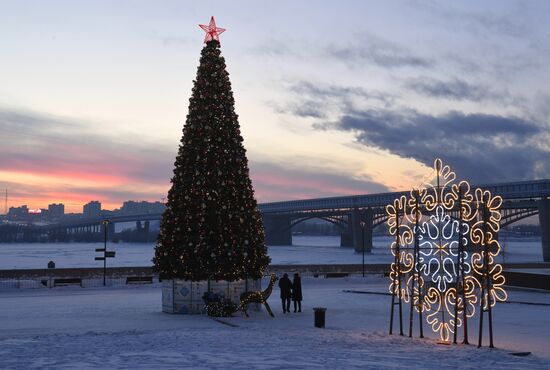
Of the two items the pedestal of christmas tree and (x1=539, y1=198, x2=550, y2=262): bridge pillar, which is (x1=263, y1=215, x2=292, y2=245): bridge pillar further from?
the pedestal of christmas tree

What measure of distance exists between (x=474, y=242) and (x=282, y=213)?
129 meters

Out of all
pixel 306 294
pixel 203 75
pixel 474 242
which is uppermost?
pixel 203 75

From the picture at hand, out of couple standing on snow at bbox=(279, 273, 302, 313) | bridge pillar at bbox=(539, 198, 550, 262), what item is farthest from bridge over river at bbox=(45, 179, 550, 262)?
couple standing on snow at bbox=(279, 273, 302, 313)

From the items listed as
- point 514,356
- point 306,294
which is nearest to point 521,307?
point 306,294

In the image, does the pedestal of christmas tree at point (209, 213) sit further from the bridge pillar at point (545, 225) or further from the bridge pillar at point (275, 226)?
the bridge pillar at point (275, 226)

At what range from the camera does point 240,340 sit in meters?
17.6

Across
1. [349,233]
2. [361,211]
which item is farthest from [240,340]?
[349,233]

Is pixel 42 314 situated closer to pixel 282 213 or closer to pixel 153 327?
pixel 153 327

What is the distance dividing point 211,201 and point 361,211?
3964 inches

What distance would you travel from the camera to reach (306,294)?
34.8 metres

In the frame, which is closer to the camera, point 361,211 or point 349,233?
point 361,211

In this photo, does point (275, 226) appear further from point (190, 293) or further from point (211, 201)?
point (211, 201)

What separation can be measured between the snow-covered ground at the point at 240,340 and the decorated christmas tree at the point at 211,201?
222 centimetres

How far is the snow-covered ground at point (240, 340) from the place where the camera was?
14117 mm
